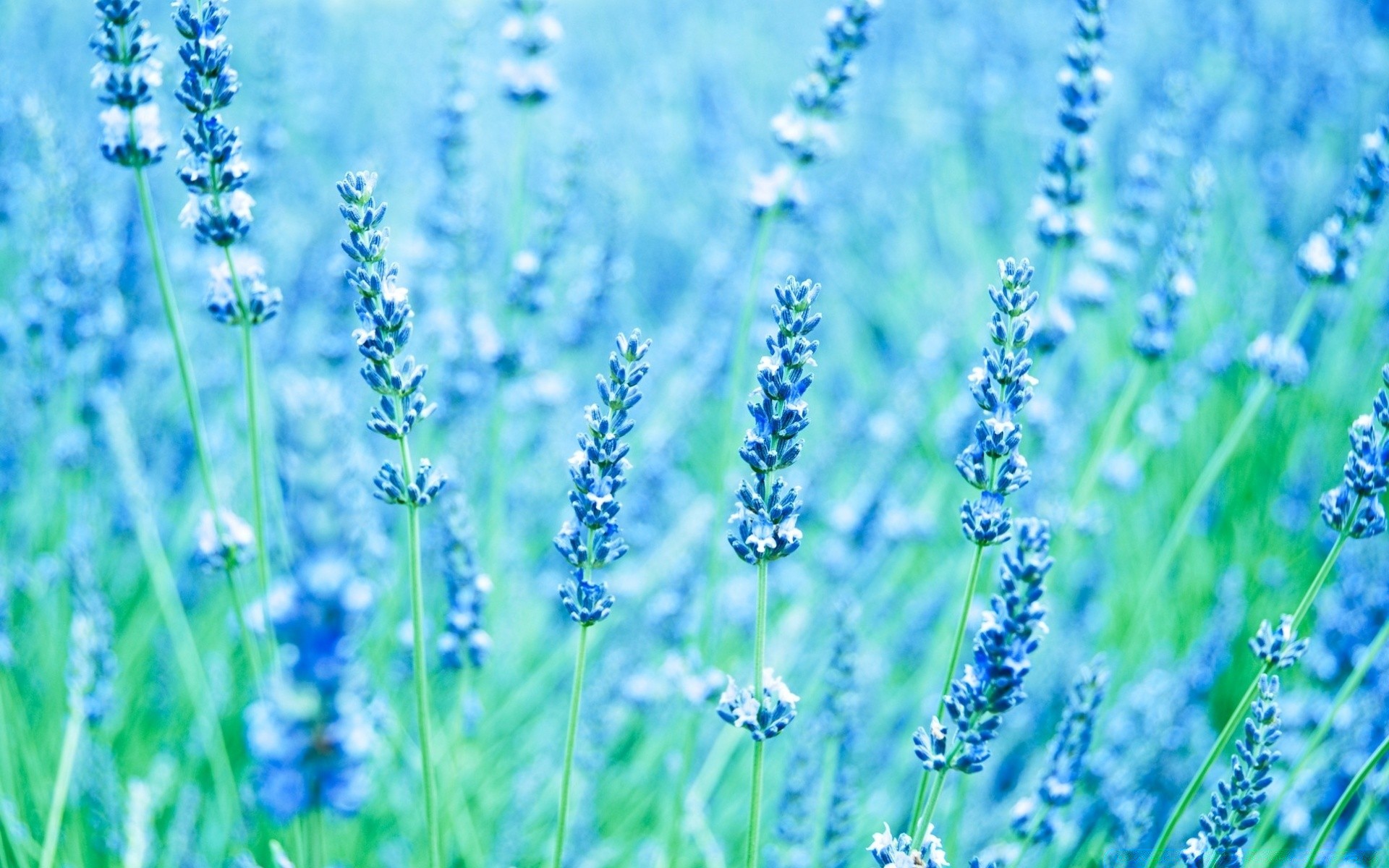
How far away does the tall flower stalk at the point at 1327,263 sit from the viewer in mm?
1923

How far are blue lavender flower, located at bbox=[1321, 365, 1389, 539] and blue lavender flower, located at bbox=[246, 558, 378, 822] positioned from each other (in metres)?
1.35

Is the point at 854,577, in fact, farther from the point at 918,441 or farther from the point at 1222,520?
the point at 1222,520

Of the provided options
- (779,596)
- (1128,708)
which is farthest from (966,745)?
(779,596)

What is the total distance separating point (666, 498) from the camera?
131 inches

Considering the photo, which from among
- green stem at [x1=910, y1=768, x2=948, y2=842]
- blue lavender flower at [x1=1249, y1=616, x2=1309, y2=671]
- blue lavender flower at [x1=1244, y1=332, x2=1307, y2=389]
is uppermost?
blue lavender flower at [x1=1244, y1=332, x2=1307, y2=389]

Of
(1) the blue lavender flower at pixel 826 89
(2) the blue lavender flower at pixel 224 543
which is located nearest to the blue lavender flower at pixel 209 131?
(2) the blue lavender flower at pixel 224 543

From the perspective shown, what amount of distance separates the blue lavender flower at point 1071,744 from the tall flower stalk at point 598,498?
792 mm

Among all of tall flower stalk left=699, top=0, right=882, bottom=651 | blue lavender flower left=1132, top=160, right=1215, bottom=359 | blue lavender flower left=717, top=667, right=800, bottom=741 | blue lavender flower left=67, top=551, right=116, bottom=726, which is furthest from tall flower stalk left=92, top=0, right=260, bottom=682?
blue lavender flower left=1132, top=160, right=1215, bottom=359

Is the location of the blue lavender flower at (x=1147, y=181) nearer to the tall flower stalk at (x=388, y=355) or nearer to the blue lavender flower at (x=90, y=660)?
the tall flower stalk at (x=388, y=355)

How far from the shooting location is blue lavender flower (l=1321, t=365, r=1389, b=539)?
1.41 metres

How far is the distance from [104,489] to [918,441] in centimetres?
270

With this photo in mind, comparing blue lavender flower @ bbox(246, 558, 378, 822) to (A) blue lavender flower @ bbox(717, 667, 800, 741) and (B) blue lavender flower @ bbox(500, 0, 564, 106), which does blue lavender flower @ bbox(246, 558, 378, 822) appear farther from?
(B) blue lavender flower @ bbox(500, 0, 564, 106)

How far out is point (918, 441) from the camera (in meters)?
3.67

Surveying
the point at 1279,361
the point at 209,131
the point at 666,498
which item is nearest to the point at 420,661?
the point at 209,131
